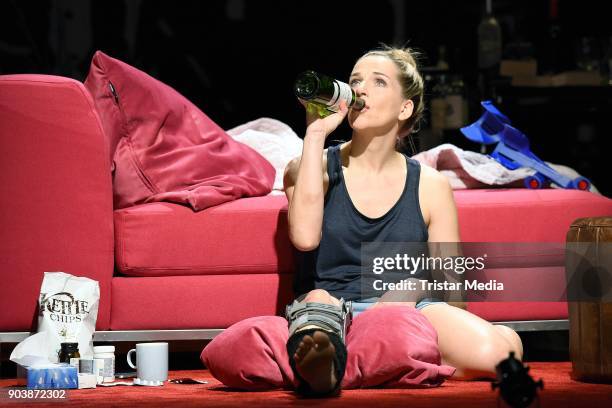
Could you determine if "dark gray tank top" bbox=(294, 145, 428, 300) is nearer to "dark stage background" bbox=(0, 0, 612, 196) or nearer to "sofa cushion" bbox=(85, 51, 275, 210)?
"sofa cushion" bbox=(85, 51, 275, 210)

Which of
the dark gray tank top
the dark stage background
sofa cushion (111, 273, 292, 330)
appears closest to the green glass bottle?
the dark gray tank top

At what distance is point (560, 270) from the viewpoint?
320 cm

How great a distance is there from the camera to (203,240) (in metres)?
3.07

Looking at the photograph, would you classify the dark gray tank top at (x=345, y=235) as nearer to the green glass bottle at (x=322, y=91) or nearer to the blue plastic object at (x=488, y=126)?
the green glass bottle at (x=322, y=91)

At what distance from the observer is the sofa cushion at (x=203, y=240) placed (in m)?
3.03

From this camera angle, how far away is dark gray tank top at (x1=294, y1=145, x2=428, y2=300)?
2.82 meters

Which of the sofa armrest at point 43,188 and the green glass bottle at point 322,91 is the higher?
the green glass bottle at point 322,91

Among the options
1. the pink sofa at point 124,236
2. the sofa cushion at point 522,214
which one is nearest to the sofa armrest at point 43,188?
the pink sofa at point 124,236

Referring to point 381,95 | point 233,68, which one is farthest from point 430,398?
point 233,68

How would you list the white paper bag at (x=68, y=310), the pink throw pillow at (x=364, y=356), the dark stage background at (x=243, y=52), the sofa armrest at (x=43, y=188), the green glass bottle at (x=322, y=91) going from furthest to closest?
the dark stage background at (x=243, y=52) → the sofa armrest at (x=43, y=188) → the white paper bag at (x=68, y=310) → the green glass bottle at (x=322, y=91) → the pink throw pillow at (x=364, y=356)

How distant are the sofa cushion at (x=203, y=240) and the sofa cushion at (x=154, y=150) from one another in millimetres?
61

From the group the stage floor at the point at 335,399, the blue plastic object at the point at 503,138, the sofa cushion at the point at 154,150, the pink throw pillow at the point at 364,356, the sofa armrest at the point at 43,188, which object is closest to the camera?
the stage floor at the point at 335,399

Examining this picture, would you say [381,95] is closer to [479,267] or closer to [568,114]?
[479,267]

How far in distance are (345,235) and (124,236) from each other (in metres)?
0.64
